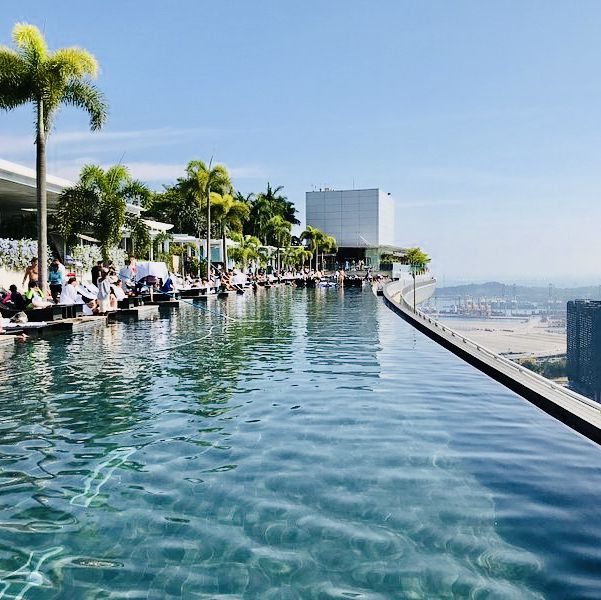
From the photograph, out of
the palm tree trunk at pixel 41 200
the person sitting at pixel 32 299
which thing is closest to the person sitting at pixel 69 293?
the person sitting at pixel 32 299

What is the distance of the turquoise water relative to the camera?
146 inches

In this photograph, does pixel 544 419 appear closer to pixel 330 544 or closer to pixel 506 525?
pixel 506 525

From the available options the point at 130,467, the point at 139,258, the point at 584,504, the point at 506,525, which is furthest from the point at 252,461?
the point at 139,258

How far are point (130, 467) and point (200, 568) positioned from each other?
196 cm

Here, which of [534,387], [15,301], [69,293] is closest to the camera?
[534,387]

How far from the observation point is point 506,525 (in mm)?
4426

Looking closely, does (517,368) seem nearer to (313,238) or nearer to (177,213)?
(177,213)

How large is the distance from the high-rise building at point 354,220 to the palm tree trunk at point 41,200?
95035 millimetres

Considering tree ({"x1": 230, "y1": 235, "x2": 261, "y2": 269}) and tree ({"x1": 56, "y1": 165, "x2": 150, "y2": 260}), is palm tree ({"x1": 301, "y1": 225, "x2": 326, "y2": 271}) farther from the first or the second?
tree ({"x1": 56, "y1": 165, "x2": 150, "y2": 260})

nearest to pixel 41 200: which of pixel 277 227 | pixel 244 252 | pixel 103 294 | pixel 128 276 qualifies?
pixel 103 294

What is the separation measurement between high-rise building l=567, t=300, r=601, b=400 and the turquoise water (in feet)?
7.40

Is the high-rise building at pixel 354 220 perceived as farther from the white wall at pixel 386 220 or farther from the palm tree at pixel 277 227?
the palm tree at pixel 277 227

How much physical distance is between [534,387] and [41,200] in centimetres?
1676

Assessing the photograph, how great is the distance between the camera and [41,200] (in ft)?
67.9
